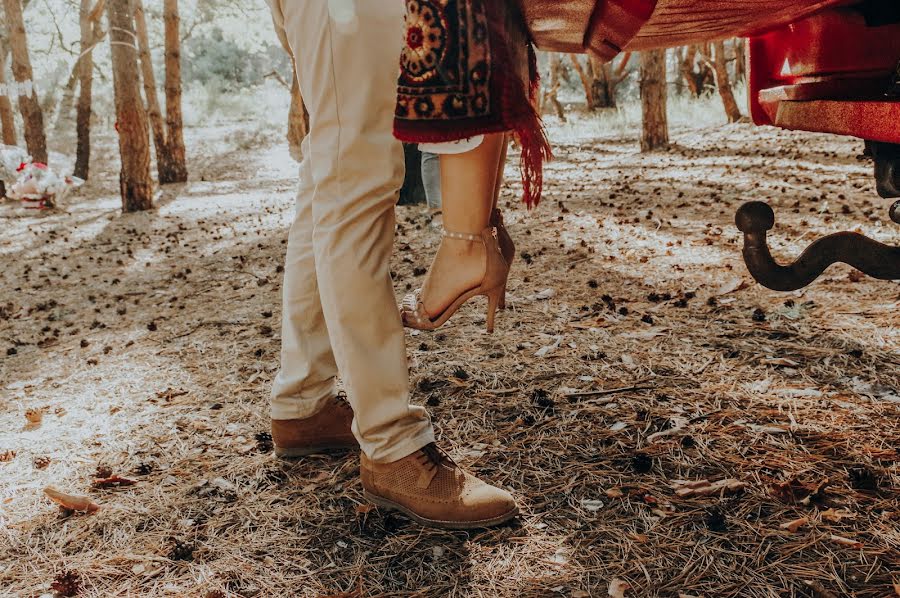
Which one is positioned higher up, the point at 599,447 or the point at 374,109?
the point at 374,109

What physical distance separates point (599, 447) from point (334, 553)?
0.93 metres

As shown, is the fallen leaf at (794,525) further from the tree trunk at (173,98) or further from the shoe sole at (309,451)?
the tree trunk at (173,98)

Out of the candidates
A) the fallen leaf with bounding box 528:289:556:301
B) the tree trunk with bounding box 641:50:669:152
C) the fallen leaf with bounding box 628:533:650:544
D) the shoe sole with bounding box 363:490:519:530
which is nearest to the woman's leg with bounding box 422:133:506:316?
the shoe sole with bounding box 363:490:519:530

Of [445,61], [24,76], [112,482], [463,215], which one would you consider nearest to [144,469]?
[112,482]

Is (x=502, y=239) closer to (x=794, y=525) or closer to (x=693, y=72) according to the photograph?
(x=794, y=525)

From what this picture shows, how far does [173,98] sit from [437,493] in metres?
11.7

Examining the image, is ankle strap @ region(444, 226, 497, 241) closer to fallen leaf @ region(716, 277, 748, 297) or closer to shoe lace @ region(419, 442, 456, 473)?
shoe lace @ region(419, 442, 456, 473)

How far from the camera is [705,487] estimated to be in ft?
6.67

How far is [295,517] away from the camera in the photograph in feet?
6.79

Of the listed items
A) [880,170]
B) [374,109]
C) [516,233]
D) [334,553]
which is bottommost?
[334,553]

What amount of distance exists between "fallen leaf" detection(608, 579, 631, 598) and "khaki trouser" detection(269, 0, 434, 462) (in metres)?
0.64

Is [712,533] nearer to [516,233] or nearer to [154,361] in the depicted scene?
[154,361]

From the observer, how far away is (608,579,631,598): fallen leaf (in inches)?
64.7

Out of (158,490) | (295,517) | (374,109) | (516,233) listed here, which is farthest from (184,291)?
(374,109)
